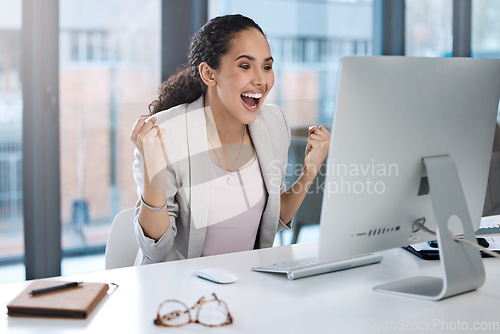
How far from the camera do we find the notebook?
1074mm

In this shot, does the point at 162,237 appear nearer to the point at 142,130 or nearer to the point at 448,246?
the point at 142,130

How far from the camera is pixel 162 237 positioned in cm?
169

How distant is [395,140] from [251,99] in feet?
2.68

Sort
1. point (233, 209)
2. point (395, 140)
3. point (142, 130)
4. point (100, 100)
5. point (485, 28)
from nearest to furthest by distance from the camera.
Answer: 1. point (395, 140)
2. point (142, 130)
3. point (233, 209)
4. point (100, 100)
5. point (485, 28)

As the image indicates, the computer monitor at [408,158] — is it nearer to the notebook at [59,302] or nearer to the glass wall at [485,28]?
the notebook at [59,302]

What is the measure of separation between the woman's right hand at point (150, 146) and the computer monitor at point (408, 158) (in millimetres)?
657

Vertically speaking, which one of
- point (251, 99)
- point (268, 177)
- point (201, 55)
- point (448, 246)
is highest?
point (201, 55)

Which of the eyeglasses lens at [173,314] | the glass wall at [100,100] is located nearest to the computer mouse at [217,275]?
the eyeglasses lens at [173,314]

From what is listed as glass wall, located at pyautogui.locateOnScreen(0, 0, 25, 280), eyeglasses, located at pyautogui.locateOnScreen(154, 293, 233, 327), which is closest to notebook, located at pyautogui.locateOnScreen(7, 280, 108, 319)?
eyeglasses, located at pyautogui.locateOnScreen(154, 293, 233, 327)

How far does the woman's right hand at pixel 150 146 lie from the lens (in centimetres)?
159

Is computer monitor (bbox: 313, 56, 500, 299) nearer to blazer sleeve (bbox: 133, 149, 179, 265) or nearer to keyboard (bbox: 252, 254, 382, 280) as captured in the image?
keyboard (bbox: 252, 254, 382, 280)

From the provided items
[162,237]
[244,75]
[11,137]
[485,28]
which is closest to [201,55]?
[244,75]

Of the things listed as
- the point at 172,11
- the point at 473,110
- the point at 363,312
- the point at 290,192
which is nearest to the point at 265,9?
the point at 172,11

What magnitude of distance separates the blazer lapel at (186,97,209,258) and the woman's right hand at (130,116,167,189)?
125mm
